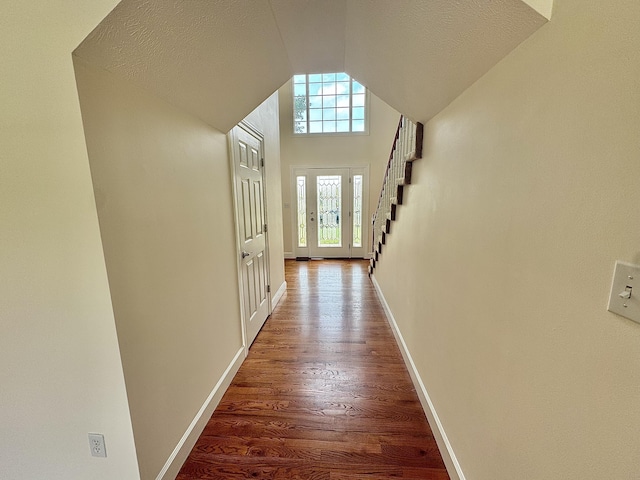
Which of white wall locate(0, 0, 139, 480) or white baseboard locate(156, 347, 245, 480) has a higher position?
white wall locate(0, 0, 139, 480)

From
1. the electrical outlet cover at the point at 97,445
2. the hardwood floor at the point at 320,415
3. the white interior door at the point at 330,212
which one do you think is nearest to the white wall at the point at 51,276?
the electrical outlet cover at the point at 97,445

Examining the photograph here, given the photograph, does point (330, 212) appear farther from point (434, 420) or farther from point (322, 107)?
point (434, 420)

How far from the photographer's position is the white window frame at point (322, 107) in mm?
5395

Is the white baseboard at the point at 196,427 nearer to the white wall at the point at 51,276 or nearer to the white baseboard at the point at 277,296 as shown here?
the white wall at the point at 51,276

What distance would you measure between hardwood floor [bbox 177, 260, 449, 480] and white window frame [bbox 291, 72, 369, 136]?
4049 mm

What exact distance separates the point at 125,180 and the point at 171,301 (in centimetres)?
58

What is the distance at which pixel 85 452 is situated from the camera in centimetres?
113

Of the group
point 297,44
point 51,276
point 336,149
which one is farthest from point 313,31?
point 336,149

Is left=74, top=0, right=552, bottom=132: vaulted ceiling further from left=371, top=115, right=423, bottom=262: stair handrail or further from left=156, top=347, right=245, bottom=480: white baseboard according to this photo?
left=156, top=347, right=245, bottom=480: white baseboard

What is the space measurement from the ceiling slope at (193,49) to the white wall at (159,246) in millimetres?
67

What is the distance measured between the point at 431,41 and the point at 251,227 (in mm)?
1868

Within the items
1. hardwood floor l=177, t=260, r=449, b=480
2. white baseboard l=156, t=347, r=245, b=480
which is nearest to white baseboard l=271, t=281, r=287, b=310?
hardwood floor l=177, t=260, r=449, b=480

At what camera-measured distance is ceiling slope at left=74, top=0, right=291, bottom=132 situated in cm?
87

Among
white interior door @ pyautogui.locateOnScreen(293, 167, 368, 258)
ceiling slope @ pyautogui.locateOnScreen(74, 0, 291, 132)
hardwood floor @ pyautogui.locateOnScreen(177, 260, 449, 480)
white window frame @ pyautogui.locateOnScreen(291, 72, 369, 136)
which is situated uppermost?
white window frame @ pyautogui.locateOnScreen(291, 72, 369, 136)
